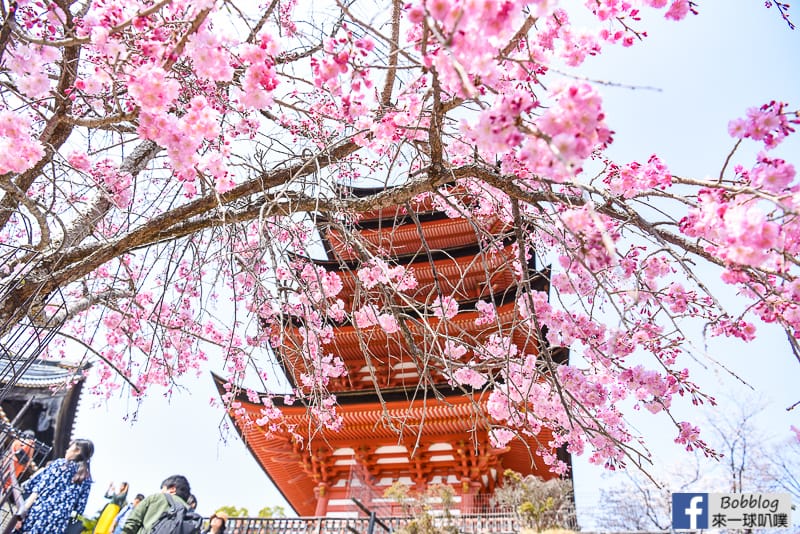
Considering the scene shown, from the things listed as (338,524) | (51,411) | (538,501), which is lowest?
(338,524)

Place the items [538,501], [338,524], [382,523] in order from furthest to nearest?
[338,524] < [382,523] < [538,501]

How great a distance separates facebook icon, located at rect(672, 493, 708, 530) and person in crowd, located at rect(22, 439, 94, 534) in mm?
4361

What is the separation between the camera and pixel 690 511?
282 centimetres

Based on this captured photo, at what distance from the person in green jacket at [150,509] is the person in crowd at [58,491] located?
3.29 ft

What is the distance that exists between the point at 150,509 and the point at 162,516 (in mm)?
99

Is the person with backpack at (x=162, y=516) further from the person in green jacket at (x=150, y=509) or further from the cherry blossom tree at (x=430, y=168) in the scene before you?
the cherry blossom tree at (x=430, y=168)

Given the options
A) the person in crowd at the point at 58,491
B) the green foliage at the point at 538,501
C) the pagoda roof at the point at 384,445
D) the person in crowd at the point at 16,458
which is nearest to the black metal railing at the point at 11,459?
the person in crowd at the point at 16,458

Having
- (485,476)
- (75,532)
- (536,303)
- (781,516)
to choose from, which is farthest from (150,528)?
(485,476)

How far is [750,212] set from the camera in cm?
149

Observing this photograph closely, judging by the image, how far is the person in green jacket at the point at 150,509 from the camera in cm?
356

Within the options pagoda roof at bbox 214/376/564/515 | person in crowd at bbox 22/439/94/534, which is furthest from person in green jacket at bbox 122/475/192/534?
pagoda roof at bbox 214/376/564/515

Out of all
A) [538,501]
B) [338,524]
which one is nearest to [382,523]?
[338,524]

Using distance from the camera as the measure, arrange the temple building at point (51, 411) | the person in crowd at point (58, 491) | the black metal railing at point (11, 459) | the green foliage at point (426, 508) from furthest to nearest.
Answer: the temple building at point (51, 411)
the green foliage at point (426, 508)
the person in crowd at point (58, 491)
the black metal railing at point (11, 459)

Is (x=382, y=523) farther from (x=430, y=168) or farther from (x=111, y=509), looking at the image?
(x=430, y=168)
